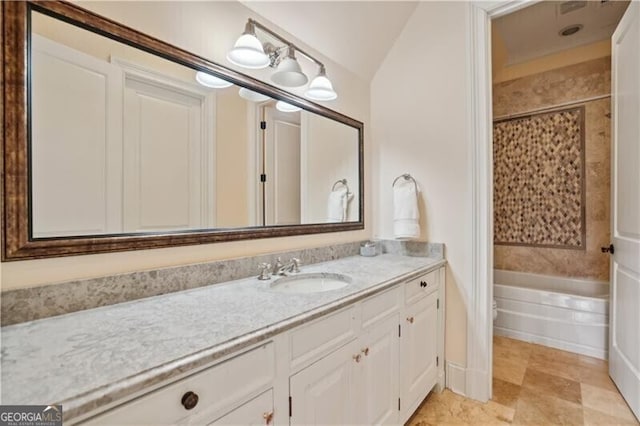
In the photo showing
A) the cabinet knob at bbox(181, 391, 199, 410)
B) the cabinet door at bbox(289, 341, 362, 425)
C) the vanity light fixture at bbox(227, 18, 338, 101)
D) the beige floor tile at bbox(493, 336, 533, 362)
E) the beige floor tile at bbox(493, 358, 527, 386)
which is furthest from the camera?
the beige floor tile at bbox(493, 336, 533, 362)

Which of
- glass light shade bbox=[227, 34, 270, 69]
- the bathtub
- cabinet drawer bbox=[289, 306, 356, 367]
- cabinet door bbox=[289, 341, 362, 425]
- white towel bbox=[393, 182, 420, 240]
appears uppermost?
glass light shade bbox=[227, 34, 270, 69]

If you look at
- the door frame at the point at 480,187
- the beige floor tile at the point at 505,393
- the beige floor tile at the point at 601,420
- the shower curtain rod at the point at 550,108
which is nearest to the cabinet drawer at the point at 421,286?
the door frame at the point at 480,187

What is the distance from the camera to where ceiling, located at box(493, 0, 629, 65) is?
2309mm

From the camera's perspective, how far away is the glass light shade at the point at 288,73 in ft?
5.15

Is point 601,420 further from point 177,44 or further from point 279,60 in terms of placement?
point 177,44

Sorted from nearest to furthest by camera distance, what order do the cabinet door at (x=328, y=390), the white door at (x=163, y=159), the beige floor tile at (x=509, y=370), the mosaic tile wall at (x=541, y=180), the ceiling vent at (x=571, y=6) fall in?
the cabinet door at (x=328, y=390), the white door at (x=163, y=159), the beige floor tile at (x=509, y=370), the ceiling vent at (x=571, y=6), the mosaic tile wall at (x=541, y=180)

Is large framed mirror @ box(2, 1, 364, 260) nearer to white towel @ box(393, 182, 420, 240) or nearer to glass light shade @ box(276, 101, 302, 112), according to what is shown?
glass light shade @ box(276, 101, 302, 112)

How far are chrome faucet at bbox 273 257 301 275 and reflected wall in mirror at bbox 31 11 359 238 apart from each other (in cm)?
22

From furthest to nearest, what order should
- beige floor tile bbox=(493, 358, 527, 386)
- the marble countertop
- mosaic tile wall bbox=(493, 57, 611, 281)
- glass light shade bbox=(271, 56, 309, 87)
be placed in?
mosaic tile wall bbox=(493, 57, 611, 281), beige floor tile bbox=(493, 358, 527, 386), glass light shade bbox=(271, 56, 309, 87), the marble countertop

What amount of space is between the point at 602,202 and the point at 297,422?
321 cm

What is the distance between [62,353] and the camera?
2.20 ft

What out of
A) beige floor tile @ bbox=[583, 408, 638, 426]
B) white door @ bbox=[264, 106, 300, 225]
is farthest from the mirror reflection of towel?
beige floor tile @ bbox=[583, 408, 638, 426]

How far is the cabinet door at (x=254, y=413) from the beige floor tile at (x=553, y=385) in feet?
6.28

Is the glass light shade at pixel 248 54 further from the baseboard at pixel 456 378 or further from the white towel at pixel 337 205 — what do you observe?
the baseboard at pixel 456 378
